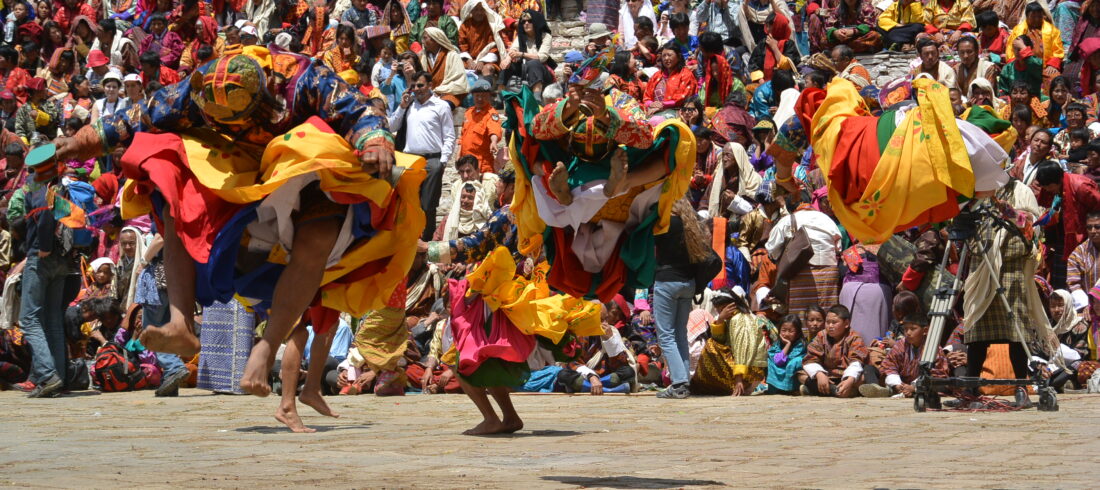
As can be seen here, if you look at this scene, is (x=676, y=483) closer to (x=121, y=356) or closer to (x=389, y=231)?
(x=389, y=231)

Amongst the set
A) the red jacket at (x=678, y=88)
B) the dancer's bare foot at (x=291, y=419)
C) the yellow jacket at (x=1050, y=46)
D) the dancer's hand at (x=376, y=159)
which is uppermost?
the yellow jacket at (x=1050, y=46)

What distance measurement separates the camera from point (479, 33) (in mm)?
16516

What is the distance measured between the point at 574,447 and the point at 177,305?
6.52ft

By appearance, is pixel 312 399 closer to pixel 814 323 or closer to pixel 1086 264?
pixel 814 323

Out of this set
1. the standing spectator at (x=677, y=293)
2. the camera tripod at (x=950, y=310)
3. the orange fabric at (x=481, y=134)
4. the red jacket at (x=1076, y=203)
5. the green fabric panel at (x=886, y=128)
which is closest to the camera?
the green fabric panel at (x=886, y=128)

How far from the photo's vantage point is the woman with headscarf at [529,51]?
15625mm

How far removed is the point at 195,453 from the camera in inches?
250

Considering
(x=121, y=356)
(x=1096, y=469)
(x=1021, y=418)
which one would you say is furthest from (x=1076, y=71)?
(x=121, y=356)

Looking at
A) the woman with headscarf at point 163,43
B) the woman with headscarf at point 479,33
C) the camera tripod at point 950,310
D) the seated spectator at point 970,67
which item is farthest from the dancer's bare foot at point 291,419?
the woman with headscarf at point 163,43

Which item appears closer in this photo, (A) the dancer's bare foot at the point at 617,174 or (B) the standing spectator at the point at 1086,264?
(A) the dancer's bare foot at the point at 617,174

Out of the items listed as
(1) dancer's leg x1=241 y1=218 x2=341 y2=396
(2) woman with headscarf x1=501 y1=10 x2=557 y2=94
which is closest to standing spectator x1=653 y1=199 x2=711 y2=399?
(1) dancer's leg x1=241 y1=218 x2=341 y2=396

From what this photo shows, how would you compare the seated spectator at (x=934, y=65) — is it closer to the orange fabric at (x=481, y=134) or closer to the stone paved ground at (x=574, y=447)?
the stone paved ground at (x=574, y=447)

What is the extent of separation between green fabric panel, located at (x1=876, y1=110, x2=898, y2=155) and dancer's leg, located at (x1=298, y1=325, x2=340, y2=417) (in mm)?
3497

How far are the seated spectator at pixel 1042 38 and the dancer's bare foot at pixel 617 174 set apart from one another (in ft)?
26.9
